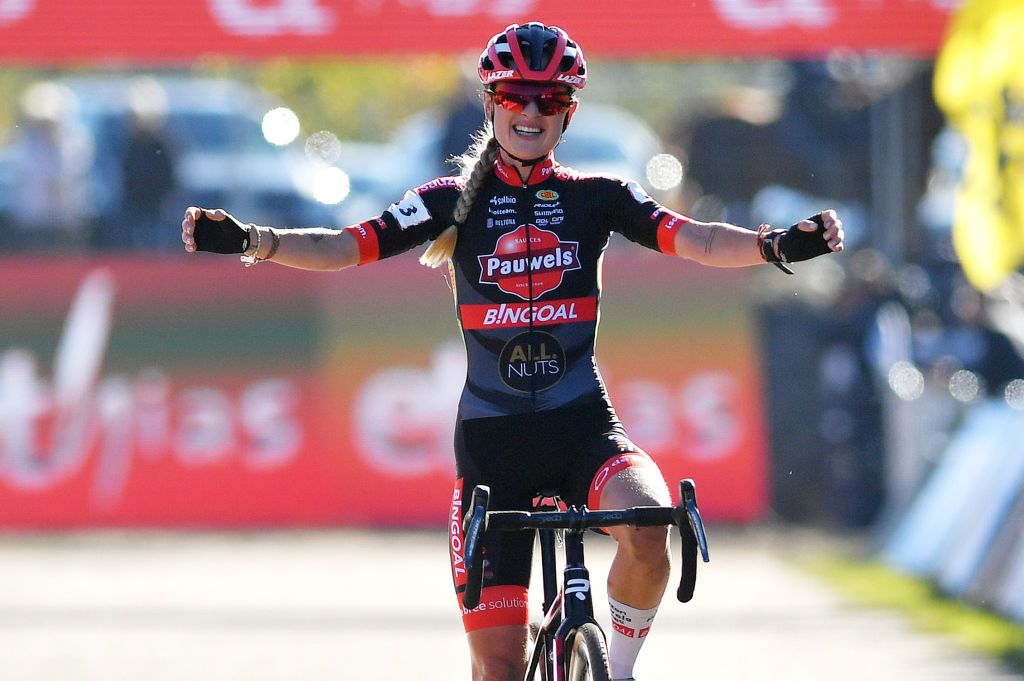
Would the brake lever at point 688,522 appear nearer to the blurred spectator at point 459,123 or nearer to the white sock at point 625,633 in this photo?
the white sock at point 625,633

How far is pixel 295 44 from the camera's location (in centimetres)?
1000

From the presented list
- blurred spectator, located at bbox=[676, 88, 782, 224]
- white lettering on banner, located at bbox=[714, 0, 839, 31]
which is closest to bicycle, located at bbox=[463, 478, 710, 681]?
white lettering on banner, located at bbox=[714, 0, 839, 31]

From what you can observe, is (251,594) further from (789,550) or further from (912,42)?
(912,42)

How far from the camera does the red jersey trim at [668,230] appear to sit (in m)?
5.21

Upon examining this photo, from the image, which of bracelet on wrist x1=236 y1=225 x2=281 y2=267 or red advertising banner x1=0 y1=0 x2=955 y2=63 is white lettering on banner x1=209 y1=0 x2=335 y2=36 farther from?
bracelet on wrist x1=236 y1=225 x2=281 y2=267

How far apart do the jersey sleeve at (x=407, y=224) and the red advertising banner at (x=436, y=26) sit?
181 inches

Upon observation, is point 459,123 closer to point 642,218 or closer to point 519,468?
point 642,218

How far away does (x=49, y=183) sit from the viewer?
1330cm

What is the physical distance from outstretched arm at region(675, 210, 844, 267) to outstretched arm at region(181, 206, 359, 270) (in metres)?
Answer: 0.97

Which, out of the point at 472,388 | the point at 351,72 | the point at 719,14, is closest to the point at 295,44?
the point at 719,14

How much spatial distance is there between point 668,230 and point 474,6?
4924mm

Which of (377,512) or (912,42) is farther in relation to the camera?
(377,512)

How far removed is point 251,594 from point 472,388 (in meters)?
5.88

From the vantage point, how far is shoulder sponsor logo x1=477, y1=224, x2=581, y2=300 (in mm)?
5250
